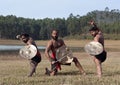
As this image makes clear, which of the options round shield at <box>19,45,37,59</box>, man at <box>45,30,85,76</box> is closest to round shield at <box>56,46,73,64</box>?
man at <box>45,30,85,76</box>

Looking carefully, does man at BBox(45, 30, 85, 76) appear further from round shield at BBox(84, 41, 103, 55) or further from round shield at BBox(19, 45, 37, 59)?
round shield at BBox(84, 41, 103, 55)

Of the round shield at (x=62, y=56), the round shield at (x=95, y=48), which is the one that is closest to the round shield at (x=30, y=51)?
the round shield at (x=62, y=56)

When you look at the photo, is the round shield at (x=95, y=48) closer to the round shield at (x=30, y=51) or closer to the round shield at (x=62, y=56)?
the round shield at (x=62, y=56)

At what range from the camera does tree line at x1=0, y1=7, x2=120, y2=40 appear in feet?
463

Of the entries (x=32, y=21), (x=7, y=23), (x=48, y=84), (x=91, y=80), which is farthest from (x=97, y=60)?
(x=32, y=21)

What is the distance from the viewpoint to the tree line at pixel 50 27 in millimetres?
141125

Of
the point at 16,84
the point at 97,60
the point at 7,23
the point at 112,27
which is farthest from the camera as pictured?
the point at 7,23

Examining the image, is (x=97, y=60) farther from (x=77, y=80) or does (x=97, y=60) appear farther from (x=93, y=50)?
(x=77, y=80)

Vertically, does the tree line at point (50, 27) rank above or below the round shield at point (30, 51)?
below

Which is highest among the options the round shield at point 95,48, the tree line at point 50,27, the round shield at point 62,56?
the round shield at point 95,48

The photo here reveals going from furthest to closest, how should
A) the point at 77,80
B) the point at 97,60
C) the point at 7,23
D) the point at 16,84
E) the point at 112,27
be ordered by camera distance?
the point at 7,23 < the point at 112,27 < the point at 97,60 < the point at 77,80 < the point at 16,84

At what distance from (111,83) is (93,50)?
2.63 m

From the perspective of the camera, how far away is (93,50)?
42.8 feet

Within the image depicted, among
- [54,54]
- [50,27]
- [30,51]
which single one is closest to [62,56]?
[54,54]
